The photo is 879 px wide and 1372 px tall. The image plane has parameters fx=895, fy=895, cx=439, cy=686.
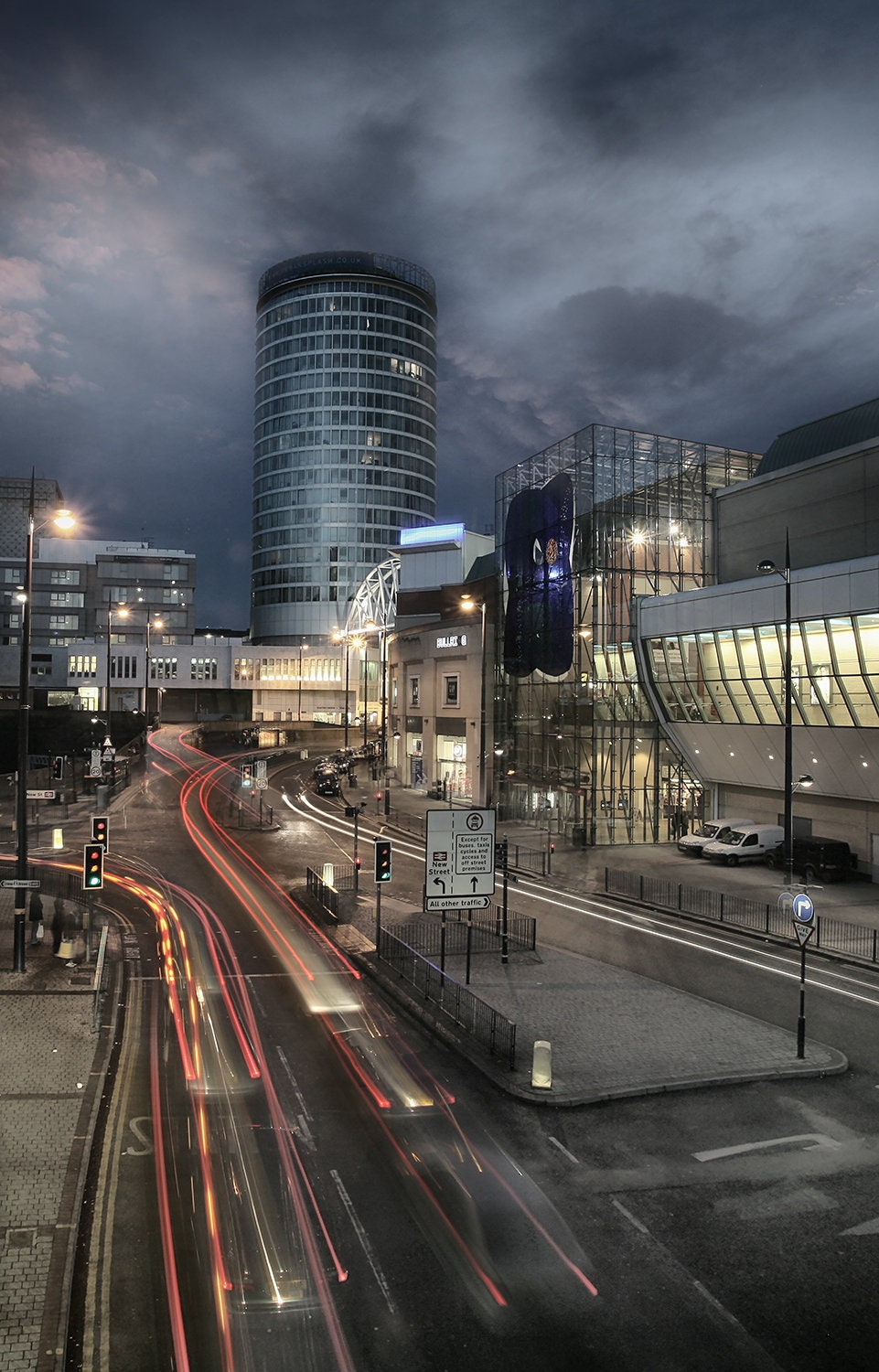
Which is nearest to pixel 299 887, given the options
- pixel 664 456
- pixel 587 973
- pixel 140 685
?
pixel 587 973

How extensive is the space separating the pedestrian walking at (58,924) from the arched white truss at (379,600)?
251ft

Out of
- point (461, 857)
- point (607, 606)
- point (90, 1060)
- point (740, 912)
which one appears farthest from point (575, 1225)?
point (607, 606)

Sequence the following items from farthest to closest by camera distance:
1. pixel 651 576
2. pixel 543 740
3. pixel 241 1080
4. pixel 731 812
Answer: pixel 543 740 → pixel 651 576 → pixel 731 812 → pixel 241 1080

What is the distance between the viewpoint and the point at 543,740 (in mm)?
49094

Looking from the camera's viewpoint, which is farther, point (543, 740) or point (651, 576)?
point (543, 740)

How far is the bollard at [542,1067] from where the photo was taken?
14297mm

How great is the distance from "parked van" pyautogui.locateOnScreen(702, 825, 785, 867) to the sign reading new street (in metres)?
20.8

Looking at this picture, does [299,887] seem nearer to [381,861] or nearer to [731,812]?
[381,861]

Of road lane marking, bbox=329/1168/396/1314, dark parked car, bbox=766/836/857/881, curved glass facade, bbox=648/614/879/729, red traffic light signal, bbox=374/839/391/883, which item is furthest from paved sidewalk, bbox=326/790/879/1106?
curved glass facade, bbox=648/614/879/729

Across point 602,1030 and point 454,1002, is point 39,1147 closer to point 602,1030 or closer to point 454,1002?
point 454,1002

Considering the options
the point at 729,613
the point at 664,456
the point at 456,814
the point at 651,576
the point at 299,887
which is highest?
the point at 664,456

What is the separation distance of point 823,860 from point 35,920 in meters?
27.5

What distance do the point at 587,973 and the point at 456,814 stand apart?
539 cm

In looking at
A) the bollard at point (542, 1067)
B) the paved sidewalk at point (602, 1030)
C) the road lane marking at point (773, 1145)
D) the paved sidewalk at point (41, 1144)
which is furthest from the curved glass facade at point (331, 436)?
the road lane marking at point (773, 1145)
